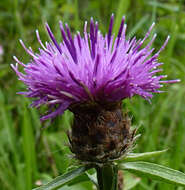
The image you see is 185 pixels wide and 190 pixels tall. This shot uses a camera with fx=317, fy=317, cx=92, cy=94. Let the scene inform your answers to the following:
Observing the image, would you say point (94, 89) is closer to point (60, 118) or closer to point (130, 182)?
point (130, 182)

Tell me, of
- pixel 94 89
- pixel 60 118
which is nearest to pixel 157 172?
pixel 94 89

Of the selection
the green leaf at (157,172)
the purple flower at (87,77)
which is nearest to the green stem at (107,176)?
the green leaf at (157,172)

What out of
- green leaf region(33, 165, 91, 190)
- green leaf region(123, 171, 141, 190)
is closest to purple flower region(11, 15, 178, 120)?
green leaf region(33, 165, 91, 190)

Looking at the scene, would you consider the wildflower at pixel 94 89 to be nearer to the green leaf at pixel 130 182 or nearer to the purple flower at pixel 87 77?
the purple flower at pixel 87 77

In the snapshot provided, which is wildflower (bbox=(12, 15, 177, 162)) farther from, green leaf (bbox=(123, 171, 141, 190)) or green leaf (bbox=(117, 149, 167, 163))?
green leaf (bbox=(123, 171, 141, 190))

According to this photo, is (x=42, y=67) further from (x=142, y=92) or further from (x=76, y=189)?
(x=76, y=189)

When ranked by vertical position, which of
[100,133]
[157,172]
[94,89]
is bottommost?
[157,172]
